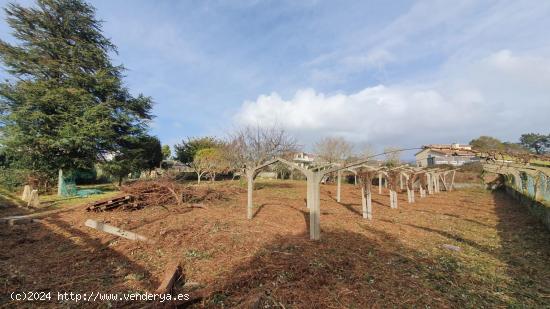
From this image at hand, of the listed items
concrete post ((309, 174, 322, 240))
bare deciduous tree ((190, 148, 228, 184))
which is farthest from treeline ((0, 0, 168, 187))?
concrete post ((309, 174, 322, 240))

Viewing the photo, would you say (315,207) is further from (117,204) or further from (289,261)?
(117,204)

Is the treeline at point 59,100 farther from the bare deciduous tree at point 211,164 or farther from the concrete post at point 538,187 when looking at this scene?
the concrete post at point 538,187

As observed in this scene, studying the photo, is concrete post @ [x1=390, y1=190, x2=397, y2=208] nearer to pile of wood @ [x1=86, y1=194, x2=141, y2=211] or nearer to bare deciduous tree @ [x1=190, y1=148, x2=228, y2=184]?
pile of wood @ [x1=86, y1=194, x2=141, y2=211]

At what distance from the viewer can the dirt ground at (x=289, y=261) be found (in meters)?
3.99

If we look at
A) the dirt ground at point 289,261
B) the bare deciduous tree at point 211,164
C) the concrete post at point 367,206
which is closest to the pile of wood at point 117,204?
the dirt ground at point 289,261

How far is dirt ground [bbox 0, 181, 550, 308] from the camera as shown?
157 inches

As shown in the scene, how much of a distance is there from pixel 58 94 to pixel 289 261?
2177 cm

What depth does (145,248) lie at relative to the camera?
247 inches

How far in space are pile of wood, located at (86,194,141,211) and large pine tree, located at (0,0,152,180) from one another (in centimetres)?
1078

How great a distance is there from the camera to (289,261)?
5.11 metres

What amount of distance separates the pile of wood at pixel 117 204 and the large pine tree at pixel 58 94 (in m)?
10.8

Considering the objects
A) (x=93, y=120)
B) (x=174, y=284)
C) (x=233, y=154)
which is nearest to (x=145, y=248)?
(x=174, y=284)

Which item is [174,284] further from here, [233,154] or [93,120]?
[93,120]

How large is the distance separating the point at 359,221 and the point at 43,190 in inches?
894
